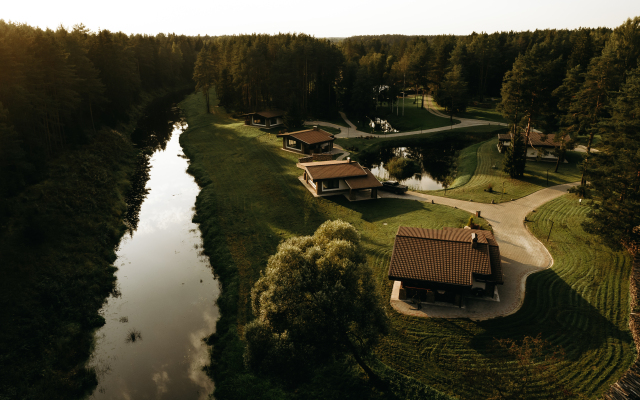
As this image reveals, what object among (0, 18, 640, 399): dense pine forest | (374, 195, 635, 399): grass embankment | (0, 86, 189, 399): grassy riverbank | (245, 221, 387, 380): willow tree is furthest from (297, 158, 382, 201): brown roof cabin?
(245, 221, 387, 380): willow tree

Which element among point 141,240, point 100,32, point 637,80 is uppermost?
point 100,32

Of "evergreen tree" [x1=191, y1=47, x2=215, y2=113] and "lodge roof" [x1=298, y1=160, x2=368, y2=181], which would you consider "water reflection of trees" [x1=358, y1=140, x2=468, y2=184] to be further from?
"evergreen tree" [x1=191, y1=47, x2=215, y2=113]

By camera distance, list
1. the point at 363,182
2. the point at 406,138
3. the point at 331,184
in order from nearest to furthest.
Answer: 1. the point at 363,182
2. the point at 331,184
3. the point at 406,138

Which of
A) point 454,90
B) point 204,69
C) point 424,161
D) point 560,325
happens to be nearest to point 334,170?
point 424,161

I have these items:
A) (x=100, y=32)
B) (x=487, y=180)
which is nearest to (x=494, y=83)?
(x=487, y=180)

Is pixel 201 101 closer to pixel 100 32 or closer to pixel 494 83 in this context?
pixel 100 32

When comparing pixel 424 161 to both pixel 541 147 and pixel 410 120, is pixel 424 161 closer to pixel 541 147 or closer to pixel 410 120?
pixel 541 147
